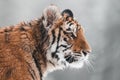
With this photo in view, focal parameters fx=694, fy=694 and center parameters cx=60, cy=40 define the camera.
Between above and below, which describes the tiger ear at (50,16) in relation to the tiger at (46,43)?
above

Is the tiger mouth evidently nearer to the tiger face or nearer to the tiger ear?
the tiger face

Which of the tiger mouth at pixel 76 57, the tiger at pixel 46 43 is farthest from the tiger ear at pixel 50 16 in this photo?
the tiger mouth at pixel 76 57

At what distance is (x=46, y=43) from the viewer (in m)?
5.46

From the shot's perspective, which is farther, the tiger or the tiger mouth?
the tiger mouth

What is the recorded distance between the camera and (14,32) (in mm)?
5352

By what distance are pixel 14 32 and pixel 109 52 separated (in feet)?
77.8

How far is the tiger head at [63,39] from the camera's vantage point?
5.49m

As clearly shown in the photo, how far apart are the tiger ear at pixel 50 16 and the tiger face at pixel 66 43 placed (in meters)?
0.04

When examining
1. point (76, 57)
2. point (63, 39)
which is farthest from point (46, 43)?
point (76, 57)

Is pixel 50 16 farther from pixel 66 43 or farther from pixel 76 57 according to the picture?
pixel 76 57

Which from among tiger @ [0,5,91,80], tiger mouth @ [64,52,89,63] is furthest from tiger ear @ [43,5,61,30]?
tiger mouth @ [64,52,89,63]

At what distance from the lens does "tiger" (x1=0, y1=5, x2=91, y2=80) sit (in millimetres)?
5227

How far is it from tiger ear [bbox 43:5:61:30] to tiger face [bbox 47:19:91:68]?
4 cm

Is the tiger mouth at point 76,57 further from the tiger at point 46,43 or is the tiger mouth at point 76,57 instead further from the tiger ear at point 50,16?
the tiger ear at point 50,16
